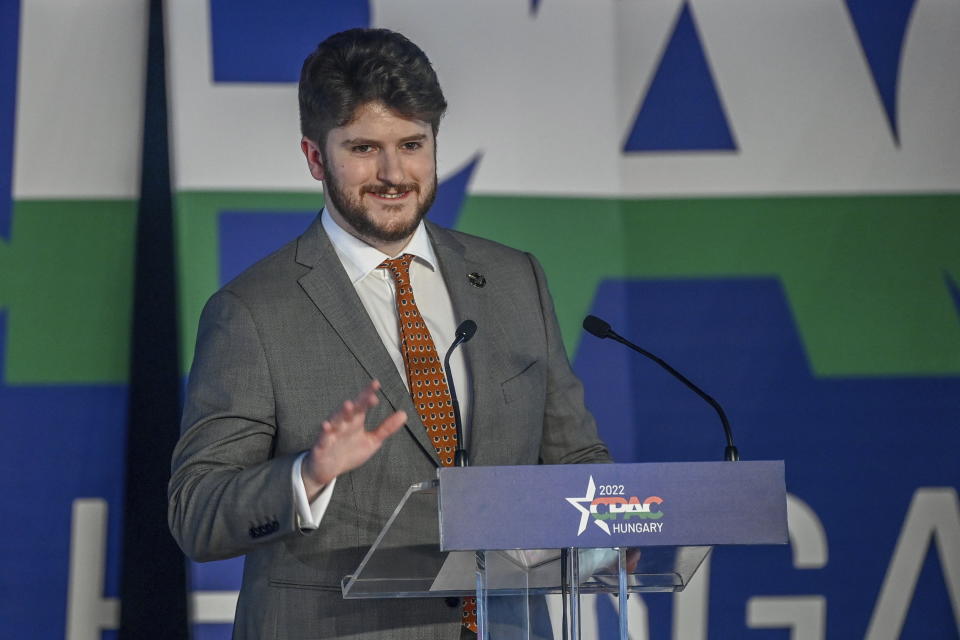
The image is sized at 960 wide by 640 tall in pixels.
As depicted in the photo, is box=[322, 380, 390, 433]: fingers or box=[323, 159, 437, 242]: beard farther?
box=[323, 159, 437, 242]: beard

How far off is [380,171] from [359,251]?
0.18 m

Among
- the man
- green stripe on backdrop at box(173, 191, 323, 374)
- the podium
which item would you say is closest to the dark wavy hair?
the man

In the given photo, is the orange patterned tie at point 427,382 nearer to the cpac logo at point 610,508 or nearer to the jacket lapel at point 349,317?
the jacket lapel at point 349,317

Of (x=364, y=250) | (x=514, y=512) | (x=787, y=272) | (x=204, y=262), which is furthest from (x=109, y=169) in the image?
(x=514, y=512)

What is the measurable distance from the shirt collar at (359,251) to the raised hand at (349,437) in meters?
0.71

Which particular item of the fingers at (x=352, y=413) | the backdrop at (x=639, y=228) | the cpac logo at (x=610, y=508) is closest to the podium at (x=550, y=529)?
the cpac logo at (x=610, y=508)

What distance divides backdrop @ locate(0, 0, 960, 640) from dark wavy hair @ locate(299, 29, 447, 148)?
1.38m

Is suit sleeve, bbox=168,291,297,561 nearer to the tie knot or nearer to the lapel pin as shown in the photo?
the tie knot

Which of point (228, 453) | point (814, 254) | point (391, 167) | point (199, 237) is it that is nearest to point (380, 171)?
point (391, 167)

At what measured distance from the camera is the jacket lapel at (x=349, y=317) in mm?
2299

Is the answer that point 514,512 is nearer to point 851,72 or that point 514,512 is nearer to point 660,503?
point 660,503

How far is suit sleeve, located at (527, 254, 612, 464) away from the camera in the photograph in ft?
8.52

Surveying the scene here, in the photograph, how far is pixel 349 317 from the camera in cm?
240

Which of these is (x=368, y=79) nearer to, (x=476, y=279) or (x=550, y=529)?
(x=476, y=279)
